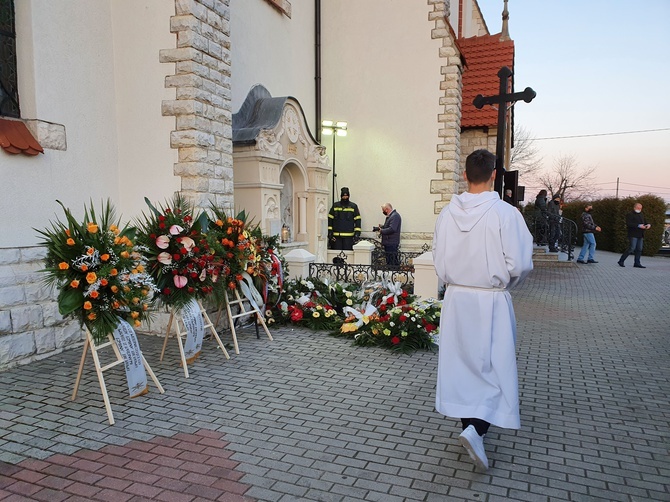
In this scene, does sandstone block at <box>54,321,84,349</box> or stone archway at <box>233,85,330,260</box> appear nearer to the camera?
sandstone block at <box>54,321,84,349</box>

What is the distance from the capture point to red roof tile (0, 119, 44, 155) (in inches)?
212

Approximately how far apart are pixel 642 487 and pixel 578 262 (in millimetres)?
15372

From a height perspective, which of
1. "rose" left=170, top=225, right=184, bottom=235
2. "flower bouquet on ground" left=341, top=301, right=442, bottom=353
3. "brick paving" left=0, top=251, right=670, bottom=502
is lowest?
"brick paving" left=0, top=251, right=670, bottom=502

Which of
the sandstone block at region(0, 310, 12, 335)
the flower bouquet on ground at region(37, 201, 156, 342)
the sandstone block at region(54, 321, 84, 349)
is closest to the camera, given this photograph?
the flower bouquet on ground at region(37, 201, 156, 342)

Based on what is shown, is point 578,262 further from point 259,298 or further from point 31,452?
point 31,452

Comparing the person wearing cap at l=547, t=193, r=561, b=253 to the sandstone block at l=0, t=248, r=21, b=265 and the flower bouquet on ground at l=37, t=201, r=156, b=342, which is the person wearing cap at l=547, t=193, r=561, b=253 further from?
the sandstone block at l=0, t=248, r=21, b=265

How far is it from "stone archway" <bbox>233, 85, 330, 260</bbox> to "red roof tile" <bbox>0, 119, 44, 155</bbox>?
3.64 metres

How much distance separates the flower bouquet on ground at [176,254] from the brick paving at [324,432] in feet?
3.05

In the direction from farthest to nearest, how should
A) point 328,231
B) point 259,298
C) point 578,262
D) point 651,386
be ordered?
1. point 578,262
2. point 328,231
3. point 259,298
4. point 651,386

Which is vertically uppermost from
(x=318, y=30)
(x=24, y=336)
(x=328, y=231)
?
(x=318, y=30)

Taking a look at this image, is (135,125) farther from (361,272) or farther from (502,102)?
(502,102)

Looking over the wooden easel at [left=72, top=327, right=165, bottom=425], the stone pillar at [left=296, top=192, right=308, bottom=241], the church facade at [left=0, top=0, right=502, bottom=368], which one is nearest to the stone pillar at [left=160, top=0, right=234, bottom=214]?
the church facade at [left=0, top=0, right=502, bottom=368]

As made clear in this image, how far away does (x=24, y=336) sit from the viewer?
561 cm

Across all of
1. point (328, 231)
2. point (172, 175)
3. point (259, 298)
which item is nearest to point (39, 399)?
point (259, 298)
